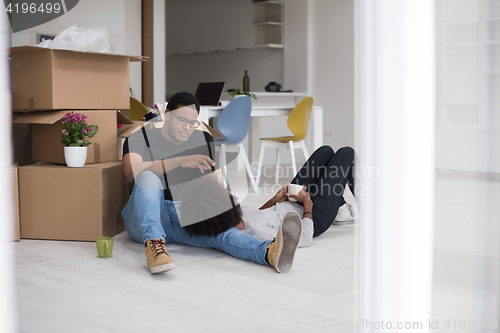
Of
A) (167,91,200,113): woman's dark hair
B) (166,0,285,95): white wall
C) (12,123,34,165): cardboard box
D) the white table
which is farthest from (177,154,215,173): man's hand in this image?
(166,0,285,95): white wall

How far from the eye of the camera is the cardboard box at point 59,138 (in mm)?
2617

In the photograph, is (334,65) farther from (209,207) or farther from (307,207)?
(209,207)

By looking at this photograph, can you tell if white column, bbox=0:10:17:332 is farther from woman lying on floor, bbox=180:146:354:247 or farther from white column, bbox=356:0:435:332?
woman lying on floor, bbox=180:146:354:247

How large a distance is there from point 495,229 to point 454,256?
17cm

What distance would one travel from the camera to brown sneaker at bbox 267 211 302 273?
188cm

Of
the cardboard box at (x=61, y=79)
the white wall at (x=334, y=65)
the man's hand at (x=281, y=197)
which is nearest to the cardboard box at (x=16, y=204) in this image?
the cardboard box at (x=61, y=79)

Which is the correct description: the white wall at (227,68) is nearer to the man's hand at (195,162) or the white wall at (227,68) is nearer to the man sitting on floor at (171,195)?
the man sitting on floor at (171,195)

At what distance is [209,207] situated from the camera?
2115mm

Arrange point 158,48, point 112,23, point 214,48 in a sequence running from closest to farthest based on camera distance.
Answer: point 112,23 < point 158,48 < point 214,48

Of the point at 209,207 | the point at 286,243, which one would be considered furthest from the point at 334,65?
the point at 286,243

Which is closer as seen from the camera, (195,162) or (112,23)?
(195,162)

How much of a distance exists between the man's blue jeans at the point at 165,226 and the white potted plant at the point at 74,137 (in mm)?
404

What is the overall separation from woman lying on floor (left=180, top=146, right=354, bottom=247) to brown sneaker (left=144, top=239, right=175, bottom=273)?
0.24m

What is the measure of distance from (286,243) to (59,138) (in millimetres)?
1394
